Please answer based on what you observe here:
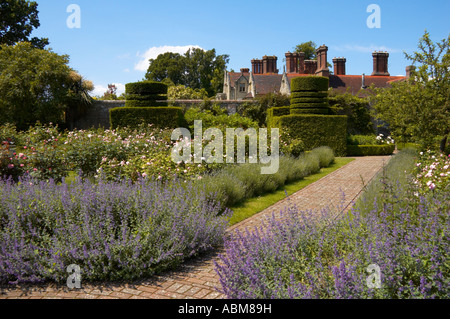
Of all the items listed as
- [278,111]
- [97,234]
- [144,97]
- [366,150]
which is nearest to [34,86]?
[144,97]

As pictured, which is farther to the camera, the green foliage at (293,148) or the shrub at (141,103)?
the shrub at (141,103)

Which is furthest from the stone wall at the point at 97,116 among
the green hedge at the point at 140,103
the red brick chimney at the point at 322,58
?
the red brick chimney at the point at 322,58

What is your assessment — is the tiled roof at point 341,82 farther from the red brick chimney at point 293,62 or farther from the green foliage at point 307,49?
the green foliage at point 307,49

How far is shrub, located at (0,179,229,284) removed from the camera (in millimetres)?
3654

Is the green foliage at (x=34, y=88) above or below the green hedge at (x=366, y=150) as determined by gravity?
above

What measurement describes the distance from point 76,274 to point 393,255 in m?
2.93

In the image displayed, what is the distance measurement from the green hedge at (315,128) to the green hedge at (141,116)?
5.61 m

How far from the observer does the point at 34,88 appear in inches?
736

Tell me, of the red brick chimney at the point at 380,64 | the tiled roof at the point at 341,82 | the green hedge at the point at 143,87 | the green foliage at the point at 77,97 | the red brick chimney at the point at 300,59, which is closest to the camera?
the green hedge at the point at 143,87

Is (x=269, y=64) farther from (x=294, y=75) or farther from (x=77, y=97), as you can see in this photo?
(x=77, y=97)

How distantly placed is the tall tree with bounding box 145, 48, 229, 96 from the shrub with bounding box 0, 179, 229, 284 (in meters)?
47.1

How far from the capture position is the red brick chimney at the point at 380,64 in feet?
125

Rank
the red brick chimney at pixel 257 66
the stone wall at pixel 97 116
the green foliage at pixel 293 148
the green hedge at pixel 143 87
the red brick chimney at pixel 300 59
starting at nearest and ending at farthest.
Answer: the green foliage at pixel 293 148 → the green hedge at pixel 143 87 → the stone wall at pixel 97 116 → the red brick chimney at pixel 300 59 → the red brick chimney at pixel 257 66

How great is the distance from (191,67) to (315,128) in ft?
119
